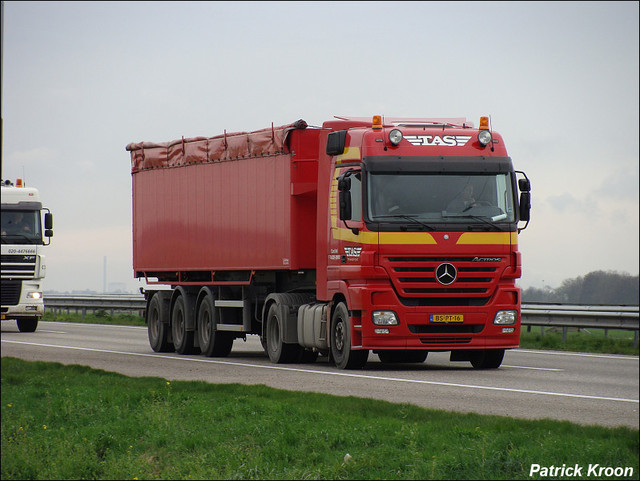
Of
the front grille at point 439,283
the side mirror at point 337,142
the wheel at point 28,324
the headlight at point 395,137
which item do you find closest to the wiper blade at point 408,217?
the front grille at point 439,283

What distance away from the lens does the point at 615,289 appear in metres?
5.12

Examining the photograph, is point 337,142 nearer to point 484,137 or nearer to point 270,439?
point 484,137

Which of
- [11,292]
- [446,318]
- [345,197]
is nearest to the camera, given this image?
[345,197]

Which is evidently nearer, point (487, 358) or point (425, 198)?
point (425, 198)

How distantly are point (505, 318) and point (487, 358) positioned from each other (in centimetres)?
139

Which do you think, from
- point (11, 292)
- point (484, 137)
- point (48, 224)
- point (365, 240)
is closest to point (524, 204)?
point (484, 137)

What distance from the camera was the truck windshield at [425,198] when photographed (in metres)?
16.3

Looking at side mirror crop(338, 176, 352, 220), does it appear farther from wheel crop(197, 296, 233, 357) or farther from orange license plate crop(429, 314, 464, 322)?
wheel crop(197, 296, 233, 357)

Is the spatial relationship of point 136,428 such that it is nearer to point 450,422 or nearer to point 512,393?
point 450,422

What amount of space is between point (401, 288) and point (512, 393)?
10.4 feet

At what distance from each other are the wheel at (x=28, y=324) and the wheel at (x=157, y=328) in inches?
369

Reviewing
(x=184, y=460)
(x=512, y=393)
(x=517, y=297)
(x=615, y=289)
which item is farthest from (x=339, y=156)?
(x=615, y=289)

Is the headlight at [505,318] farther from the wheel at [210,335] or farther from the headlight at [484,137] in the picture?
the wheel at [210,335]

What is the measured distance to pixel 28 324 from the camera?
33.8 metres
